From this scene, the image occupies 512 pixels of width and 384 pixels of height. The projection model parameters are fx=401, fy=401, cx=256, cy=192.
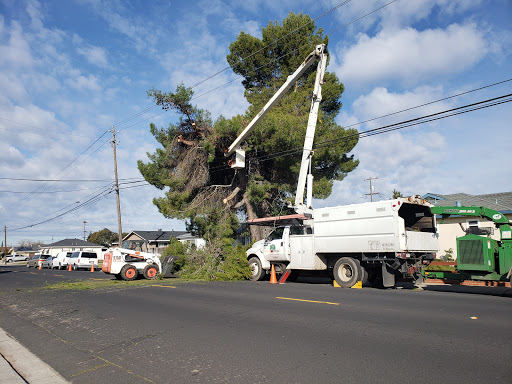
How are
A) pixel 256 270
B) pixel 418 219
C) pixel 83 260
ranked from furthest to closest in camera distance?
1. pixel 83 260
2. pixel 256 270
3. pixel 418 219

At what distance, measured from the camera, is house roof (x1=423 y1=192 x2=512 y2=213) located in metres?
23.3

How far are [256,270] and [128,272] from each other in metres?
6.70

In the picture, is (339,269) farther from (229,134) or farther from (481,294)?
(229,134)

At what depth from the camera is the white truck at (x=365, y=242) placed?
1309 cm

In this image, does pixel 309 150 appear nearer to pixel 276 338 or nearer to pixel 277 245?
pixel 277 245

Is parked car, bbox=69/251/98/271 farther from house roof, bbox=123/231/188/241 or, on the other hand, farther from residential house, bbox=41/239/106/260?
residential house, bbox=41/239/106/260

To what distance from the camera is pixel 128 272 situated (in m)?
19.9

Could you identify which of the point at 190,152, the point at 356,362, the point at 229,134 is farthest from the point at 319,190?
the point at 356,362

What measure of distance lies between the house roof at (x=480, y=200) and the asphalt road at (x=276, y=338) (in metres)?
13.8

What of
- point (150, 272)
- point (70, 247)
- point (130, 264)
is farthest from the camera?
point (70, 247)

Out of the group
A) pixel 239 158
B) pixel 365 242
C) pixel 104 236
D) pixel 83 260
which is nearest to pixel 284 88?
pixel 239 158

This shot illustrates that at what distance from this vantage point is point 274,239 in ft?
56.1

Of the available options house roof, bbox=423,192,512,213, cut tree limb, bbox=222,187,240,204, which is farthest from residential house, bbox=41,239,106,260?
house roof, bbox=423,192,512,213

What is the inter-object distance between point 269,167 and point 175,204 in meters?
6.58
